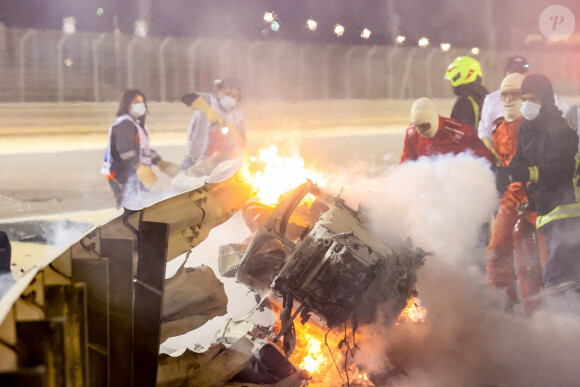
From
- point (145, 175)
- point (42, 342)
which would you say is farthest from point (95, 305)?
point (145, 175)

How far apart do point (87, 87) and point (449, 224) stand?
8.91 meters

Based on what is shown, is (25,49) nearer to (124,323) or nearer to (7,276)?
(7,276)

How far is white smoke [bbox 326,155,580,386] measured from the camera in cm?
447

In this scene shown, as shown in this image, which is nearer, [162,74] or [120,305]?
[120,305]

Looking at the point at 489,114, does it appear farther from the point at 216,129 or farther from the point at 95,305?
the point at 95,305

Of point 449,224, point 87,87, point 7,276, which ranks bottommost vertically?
point 7,276

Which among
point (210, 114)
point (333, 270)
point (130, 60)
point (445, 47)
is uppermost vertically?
point (445, 47)

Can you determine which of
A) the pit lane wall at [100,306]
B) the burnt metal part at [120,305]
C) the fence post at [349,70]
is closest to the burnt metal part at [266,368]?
the pit lane wall at [100,306]

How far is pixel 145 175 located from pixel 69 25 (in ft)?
19.1

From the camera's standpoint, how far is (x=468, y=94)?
276 inches

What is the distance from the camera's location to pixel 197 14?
12.4 m

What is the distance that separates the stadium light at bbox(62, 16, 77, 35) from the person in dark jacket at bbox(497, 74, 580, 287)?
9093 millimetres

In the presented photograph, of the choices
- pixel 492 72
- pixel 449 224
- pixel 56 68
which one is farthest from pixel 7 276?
pixel 492 72

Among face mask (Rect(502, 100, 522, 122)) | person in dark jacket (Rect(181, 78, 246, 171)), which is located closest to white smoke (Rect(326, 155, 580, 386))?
face mask (Rect(502, 100, 522, 122))
